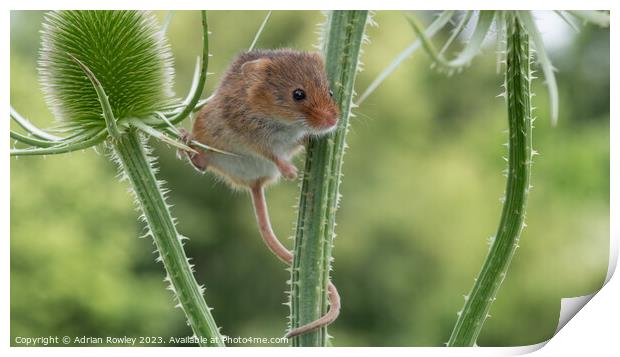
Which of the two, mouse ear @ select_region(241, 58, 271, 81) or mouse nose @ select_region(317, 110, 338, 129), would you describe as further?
mouse ear @ select_region(241, 58, 271, 81)

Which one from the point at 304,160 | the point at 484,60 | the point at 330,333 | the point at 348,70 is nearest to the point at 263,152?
the point at 304,160

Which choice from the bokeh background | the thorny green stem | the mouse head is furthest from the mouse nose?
the thorny green stem

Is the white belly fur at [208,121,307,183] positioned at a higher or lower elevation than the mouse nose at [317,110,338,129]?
lower

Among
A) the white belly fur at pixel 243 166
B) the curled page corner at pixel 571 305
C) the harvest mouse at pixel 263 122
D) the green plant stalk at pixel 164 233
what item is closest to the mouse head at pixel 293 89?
the harvest mouse at pixel 263 122

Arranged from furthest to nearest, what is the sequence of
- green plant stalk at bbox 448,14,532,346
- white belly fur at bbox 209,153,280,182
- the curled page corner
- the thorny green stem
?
1. the curled page corner
2. white belly fur at bbox 209,153,280,182
3. green plant stalk at bbox 448,14,532,346
4. the thorny green stem

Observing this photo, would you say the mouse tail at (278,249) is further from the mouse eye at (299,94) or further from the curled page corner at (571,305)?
the curled page corner at (571,305)

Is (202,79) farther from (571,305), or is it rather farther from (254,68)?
(571,305)

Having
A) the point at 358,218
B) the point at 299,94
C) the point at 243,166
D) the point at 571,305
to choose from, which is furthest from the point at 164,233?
the point at 571,305

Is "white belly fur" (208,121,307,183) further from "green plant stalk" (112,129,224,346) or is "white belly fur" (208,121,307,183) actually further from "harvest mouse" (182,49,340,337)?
"green plant stalk" (112,129,224,346)
